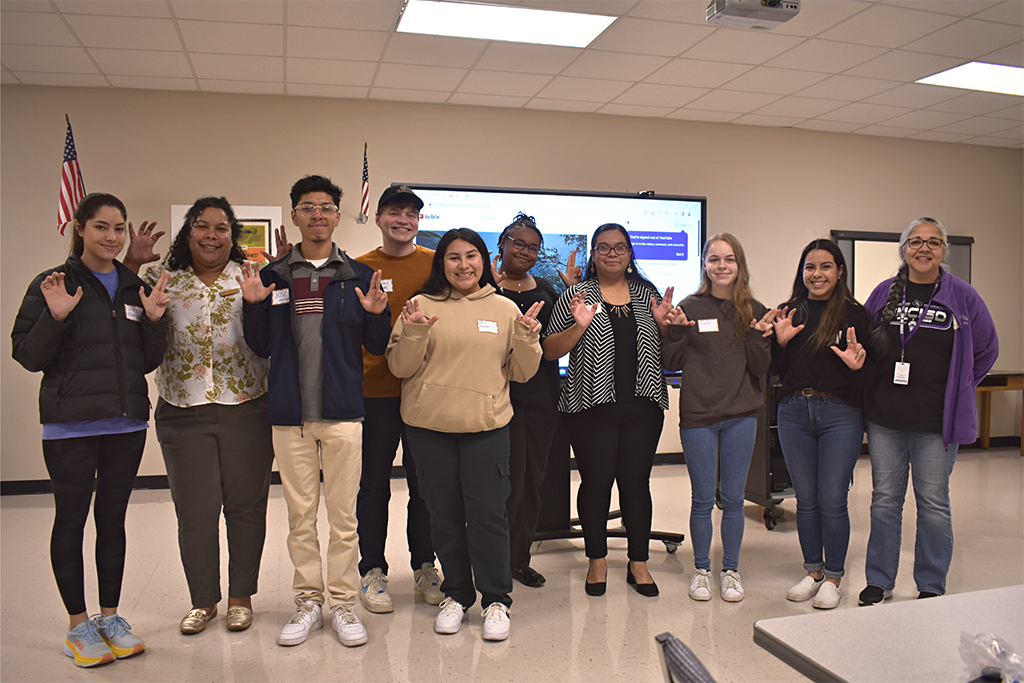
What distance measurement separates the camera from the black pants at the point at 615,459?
303 cm

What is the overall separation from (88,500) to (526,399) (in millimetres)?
1695

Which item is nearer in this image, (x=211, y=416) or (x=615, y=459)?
(x=211, y=416)

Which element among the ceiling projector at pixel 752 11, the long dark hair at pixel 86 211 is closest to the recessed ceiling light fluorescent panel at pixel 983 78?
the ceiling projector at pixel 752 11

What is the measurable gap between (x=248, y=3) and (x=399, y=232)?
1.97 metres

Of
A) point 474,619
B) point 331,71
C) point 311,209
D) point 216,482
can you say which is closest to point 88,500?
point 216,482

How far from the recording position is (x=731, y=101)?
5.78 metres

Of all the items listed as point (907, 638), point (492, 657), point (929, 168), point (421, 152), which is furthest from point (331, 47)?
point (929, 168)

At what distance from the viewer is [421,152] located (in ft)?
18.9

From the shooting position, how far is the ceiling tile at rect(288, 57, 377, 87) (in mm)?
4801

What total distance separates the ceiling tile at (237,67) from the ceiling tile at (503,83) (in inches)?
52.6

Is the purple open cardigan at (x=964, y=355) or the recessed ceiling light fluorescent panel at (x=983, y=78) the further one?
the recessed ceiling light fluorescent panel at (x=983, y=78)

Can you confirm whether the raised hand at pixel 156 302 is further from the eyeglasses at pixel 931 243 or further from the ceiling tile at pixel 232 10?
the eyeglasses at pixel 931 243

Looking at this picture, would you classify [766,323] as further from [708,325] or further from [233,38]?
[233,38]

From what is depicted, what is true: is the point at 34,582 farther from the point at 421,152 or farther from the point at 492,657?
the point at 421,152
